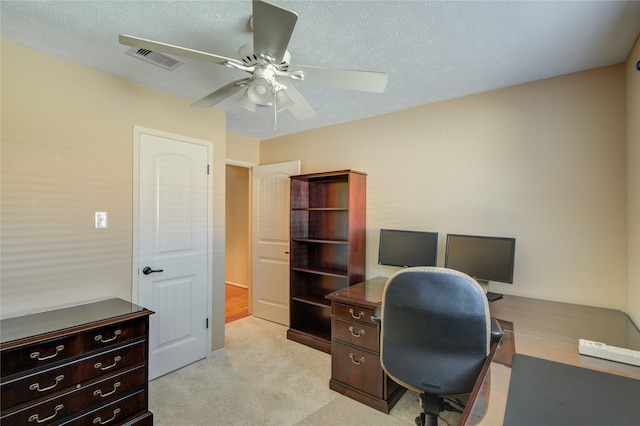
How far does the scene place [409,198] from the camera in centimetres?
293

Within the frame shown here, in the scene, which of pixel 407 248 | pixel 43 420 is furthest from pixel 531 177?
pixel 43 420

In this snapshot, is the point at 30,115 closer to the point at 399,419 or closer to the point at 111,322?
the point at 111,322

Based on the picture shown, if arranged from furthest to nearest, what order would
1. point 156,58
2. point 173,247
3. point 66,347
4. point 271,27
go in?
point 173,247
point 156,58
point 66,347
point 271,27

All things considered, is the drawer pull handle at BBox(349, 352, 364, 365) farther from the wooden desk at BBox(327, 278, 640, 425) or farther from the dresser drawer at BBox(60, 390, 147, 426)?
the dresser drawer at BBox(60, 390, 147, 426)

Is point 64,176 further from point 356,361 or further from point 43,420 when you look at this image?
point 356,361

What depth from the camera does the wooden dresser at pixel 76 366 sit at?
152 centimetres

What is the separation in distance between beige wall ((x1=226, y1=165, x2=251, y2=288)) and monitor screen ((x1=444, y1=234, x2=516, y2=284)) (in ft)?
12.9

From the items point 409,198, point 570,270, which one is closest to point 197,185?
point 409,198

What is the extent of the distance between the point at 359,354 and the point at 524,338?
1141 mm

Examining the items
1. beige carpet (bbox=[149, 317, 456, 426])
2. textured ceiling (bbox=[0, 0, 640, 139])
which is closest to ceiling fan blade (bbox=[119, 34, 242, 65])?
textured ceiling (bbox=[0, 0, 640, 139])

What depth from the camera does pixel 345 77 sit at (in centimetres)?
150

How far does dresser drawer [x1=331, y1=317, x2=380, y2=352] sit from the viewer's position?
7.30 ft

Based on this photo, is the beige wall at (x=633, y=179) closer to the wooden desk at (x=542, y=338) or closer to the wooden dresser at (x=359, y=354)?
the wooden desk at (x=542, y=338)

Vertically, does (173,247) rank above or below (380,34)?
below
